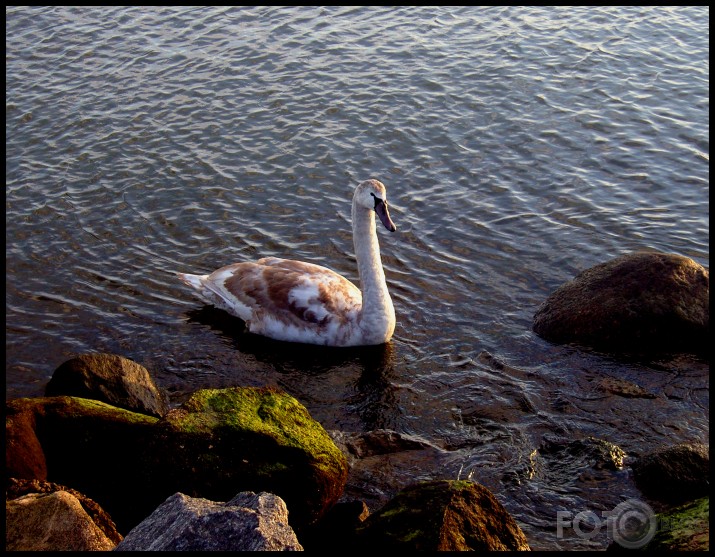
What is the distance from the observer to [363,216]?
11195 mm

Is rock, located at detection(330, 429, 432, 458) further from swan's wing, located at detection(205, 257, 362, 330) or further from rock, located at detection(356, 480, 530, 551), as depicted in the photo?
swan's wing, located at detection(205, 257, 362, 330)

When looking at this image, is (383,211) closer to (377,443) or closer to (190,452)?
(377,443)

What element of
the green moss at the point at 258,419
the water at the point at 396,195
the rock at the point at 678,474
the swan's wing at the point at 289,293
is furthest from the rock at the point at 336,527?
the swan's wing at the point at 289,293

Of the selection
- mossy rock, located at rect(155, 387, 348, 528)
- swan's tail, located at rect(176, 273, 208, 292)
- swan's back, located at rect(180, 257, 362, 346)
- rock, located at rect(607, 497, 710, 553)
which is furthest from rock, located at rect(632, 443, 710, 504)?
swan's tail, located at rect(176, 273, 208, 292)

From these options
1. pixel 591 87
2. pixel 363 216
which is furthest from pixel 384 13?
pixel 363 216

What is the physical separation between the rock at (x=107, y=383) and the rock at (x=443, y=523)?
138 inches

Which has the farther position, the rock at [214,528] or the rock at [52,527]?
the rock at [52,527]

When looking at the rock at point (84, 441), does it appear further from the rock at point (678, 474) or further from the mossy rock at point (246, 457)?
the rock at point (678, 474)

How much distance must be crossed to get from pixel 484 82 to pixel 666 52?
411cm

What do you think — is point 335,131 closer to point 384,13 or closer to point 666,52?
point 384,13

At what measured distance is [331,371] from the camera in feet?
35.4

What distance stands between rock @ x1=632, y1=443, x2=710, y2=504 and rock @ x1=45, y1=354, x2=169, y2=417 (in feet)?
16.1

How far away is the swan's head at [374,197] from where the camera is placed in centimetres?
1091

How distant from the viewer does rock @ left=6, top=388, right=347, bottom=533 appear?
707 centimetres
